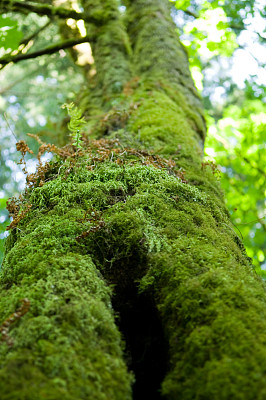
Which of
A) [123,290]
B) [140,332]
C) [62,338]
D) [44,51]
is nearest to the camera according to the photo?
[62,338]

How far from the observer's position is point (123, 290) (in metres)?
2.02

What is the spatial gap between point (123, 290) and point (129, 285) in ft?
0.16

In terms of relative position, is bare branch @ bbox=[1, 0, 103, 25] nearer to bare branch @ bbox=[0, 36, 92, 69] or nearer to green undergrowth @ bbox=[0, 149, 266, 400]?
bare branch @ bbox=[0, 36, 92, 69]

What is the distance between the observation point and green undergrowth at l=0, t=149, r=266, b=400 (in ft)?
4.29

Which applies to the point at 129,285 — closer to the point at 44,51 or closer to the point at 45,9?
the point at 44,51

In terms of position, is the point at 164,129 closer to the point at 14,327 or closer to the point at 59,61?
the point at 14,327

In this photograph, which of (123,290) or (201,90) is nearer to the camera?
(123,290)

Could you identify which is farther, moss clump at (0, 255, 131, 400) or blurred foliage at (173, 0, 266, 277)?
blurred foliage at (173, 0, 266, 277)

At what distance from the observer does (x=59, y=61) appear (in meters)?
8.76

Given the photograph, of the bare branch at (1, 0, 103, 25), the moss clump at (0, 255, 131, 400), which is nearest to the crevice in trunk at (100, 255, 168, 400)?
the moss clump at (0, 255, 131, 400)

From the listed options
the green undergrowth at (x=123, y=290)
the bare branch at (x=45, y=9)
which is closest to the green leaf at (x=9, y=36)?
the green undergrowth at (x=123, y=290)

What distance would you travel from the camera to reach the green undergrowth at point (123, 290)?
131cm

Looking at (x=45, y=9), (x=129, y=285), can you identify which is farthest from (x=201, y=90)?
(x=129, y=285)

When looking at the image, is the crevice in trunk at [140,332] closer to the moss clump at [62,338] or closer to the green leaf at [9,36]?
the moss clump at [62,338]
